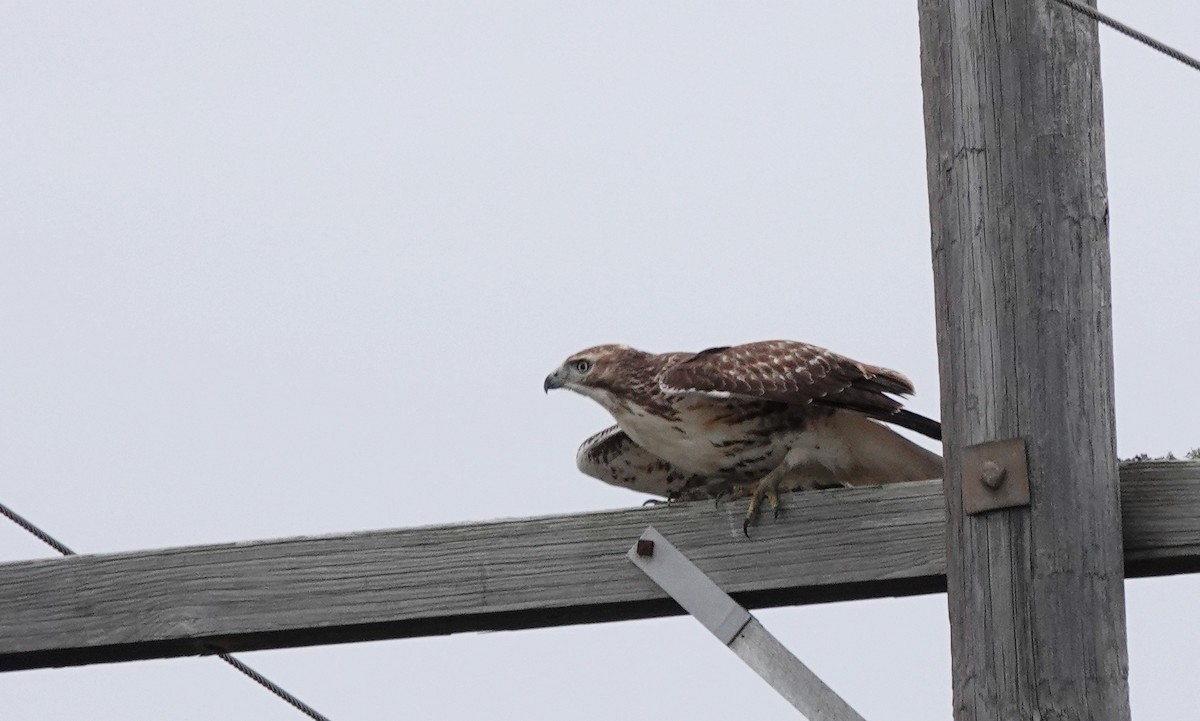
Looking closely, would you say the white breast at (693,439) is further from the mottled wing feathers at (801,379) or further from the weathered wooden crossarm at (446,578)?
the weathered wooden crossarm at (446,578)

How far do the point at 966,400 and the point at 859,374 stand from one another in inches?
51.8

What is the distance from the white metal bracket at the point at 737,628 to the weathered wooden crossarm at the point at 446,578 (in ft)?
0.16

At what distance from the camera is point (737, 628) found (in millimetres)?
3516

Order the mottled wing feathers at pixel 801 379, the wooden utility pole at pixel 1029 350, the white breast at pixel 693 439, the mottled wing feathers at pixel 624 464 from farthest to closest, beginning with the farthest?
the mottled wing feathers at pixel 624 464
the white breast at pixel 693 439
the mottled wing feathers at pixel 801 379
the wooden utility pole at pixel 1029 350

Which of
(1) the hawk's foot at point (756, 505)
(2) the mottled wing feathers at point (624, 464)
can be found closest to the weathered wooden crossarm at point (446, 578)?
(1) the hawk's foot at point (756, 505)

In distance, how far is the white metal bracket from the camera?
333 centimetres

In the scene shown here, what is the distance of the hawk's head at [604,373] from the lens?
17.0ft

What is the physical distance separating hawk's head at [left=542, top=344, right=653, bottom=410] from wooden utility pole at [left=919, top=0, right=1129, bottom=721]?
6.25 ft

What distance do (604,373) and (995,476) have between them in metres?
2.33

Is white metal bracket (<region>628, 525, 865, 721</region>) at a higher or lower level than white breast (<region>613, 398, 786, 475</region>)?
lower

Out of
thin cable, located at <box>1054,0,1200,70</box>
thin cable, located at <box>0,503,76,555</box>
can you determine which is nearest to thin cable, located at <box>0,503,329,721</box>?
thin cable, located at <box>0,503,76,555</box>

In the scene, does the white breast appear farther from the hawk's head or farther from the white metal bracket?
the white metal bracket

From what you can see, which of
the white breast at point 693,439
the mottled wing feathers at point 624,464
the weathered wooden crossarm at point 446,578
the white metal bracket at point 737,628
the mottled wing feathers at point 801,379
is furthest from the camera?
the mottled wing feathers at point 624,464

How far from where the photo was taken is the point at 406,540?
3.81 meters
